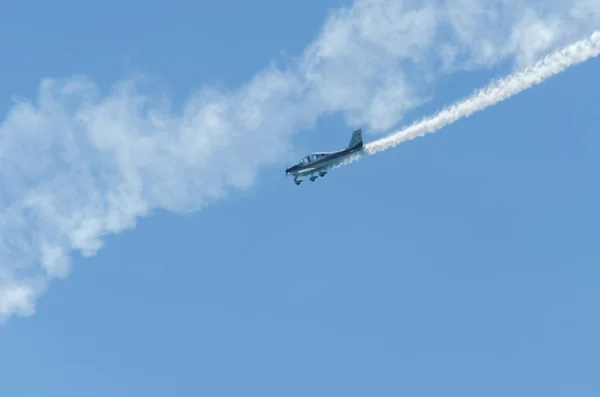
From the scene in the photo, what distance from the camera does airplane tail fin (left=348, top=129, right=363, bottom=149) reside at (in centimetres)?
14562

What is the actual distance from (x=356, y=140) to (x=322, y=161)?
307 inches

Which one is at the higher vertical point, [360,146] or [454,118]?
[360,146]

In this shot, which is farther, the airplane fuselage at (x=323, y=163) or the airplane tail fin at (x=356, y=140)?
the airplane fuselage at (x=323, y=163)

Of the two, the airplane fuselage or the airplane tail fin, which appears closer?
the airplane tail fin

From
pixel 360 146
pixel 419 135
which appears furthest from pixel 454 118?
pixel 360 146

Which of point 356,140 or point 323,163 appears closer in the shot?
point 356,140

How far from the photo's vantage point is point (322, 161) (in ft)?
493

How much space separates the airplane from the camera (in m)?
146

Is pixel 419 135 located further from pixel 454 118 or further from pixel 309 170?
pixel 309 170

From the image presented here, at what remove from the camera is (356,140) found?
146 meters

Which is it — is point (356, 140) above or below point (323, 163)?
above

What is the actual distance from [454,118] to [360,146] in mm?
31293

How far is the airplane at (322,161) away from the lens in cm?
14625

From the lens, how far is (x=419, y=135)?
402 ft
